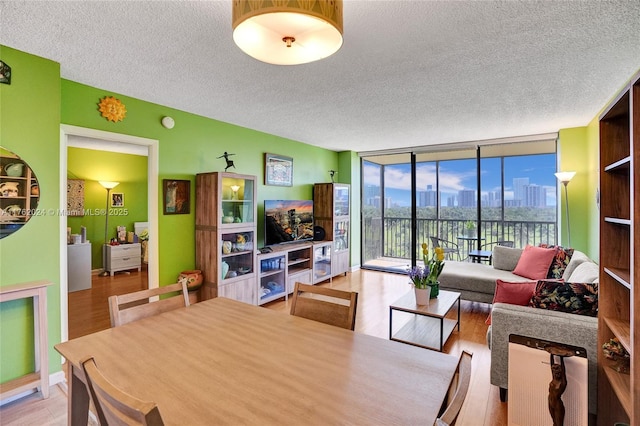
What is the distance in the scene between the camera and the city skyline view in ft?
16.7

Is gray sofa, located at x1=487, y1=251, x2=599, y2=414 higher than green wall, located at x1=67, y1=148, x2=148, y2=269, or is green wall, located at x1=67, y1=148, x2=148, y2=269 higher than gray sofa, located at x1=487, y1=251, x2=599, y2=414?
green wall, located at x1=67, y1=148, x2=148, y2=269

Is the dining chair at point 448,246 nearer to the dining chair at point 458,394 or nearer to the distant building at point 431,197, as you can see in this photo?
the distant building at point 431,197

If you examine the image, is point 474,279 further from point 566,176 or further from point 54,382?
point 54,382

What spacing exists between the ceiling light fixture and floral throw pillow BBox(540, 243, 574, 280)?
393 centimetres

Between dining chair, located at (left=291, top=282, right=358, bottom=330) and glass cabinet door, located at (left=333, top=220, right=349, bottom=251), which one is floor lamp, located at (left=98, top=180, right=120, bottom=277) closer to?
glass cabinet door, located at (left=333, top=220, right=349, bottom=251)

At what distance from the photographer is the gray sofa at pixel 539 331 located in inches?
74.4

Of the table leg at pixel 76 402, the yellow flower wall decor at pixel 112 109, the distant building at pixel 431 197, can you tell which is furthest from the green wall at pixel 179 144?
the distant building at pixel 431 197

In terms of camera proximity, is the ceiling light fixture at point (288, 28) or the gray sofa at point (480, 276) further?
the gray sofa at point (480, 276)

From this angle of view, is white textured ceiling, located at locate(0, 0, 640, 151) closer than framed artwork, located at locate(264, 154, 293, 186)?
Yes

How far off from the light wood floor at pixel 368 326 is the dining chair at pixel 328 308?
1.93ft

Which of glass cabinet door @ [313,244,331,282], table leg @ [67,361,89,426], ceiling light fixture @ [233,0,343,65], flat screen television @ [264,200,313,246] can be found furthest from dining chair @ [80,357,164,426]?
glass cabinet door @ [313,244,331,282]

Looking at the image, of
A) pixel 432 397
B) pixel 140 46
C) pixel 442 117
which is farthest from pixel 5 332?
pixel 442 117

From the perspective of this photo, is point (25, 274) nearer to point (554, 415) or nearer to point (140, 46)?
point (140, 46)

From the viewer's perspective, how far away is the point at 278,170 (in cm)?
495
